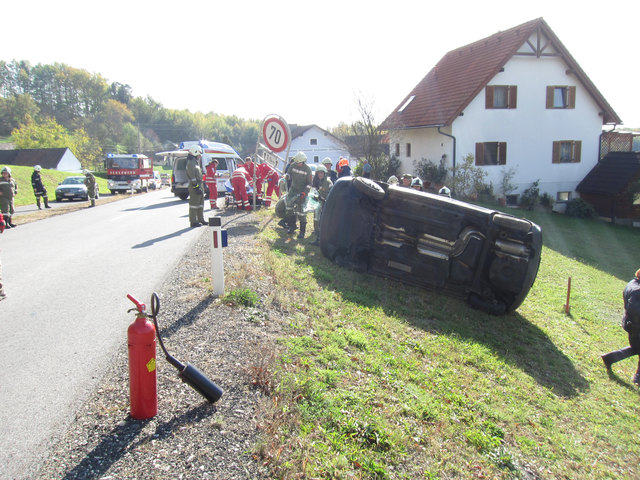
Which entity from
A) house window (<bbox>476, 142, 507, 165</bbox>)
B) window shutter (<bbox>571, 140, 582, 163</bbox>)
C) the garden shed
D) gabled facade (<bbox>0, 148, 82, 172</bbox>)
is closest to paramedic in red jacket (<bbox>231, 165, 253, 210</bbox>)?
house window (<bbox>476, 142, 507, 165</bbox>)

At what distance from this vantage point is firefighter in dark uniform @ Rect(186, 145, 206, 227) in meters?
11.7

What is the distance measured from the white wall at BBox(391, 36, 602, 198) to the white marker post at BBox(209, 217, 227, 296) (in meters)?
21.3

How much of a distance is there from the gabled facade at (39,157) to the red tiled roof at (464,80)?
41.1 m

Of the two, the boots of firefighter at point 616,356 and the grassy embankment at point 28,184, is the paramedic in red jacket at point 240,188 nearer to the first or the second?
the boots of firefighter at point 616,356

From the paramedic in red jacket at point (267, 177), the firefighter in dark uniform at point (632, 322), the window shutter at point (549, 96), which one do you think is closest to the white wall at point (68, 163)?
the paramedic in red jacket at point (267, 177)

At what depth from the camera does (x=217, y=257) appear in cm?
608

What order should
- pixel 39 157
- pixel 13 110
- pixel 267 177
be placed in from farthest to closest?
pixel 13 110 < pixel 39 157 < pixel 267 177

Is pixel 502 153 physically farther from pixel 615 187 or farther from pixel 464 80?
pixel 615 187

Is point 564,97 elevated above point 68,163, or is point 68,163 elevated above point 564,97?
point 564,97

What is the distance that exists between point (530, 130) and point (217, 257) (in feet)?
83.4

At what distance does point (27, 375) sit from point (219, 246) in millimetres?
2572

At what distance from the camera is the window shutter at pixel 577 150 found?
2778cm

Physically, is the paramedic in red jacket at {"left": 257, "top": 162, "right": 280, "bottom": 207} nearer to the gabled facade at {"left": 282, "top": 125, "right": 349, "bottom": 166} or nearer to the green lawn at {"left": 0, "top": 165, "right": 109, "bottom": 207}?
the green lawn at {"left": 0, "top": 165, "right": 109, "bottom": 207}

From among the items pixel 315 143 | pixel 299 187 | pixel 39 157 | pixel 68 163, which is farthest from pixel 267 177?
pixel 315 143
